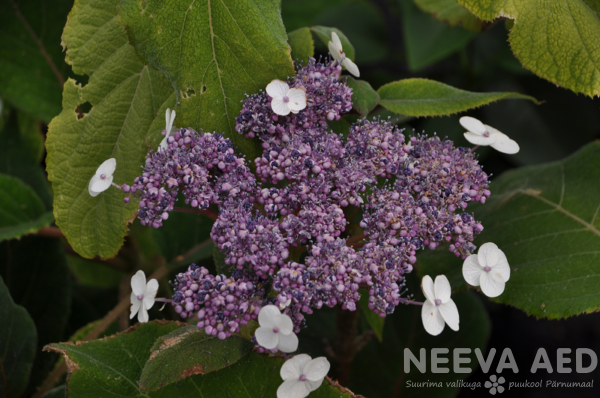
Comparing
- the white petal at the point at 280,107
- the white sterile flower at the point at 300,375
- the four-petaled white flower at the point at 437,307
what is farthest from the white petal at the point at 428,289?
the white petal at the point at 280,107

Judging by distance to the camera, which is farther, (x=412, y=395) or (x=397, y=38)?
(x=397, y=38)

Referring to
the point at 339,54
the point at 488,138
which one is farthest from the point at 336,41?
the point at 488,138

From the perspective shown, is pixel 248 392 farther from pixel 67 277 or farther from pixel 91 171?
pixel 67 277

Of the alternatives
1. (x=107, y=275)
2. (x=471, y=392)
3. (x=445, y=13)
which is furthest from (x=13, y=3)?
(x=471, y=392)

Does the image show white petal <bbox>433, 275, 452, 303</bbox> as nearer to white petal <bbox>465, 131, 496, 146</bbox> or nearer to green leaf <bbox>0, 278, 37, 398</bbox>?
white petal <bbox>465, 131, 496, 146</bbox>

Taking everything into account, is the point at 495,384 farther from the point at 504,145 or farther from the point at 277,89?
the point at 277,89

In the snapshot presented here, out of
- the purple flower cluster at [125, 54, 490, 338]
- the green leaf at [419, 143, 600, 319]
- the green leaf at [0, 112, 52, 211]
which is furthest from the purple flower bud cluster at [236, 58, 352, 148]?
the green leaf at [0, 112, 52, 211]

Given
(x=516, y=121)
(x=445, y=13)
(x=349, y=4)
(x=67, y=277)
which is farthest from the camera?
(x=349, y=4)

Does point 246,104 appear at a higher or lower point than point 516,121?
higher
